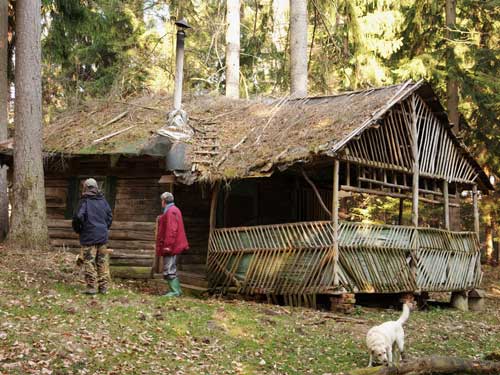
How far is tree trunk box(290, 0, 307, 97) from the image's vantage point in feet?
70.4

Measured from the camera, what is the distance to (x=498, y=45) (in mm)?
23938

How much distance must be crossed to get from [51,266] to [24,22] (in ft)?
18.7

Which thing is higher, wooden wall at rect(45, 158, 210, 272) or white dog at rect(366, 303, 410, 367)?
wooden wall at rect(45, 158, 210, 272)

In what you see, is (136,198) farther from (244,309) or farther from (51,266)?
(244,309)

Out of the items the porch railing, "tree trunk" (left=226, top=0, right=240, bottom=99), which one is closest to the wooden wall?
the porch railing

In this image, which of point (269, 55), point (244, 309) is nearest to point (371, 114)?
point (244, 309)

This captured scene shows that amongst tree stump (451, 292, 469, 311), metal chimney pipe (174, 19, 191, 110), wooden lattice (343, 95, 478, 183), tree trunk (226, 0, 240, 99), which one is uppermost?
tree trunk (226, 0, 240, 99)

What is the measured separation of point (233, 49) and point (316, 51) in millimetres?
4732

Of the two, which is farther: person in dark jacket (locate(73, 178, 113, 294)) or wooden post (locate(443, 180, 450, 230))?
wooden post (locate(443, 180, 450, 230))

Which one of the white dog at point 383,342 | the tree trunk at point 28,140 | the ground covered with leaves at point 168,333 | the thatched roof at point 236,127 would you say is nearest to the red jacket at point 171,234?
the ground covered with leaves at point 168,333

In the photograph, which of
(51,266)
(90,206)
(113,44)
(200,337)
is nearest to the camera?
(200,337)

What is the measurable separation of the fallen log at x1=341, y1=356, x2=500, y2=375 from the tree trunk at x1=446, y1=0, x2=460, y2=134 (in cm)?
1426

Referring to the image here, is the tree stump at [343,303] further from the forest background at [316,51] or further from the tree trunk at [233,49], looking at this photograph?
the tree trunk at [233,49]

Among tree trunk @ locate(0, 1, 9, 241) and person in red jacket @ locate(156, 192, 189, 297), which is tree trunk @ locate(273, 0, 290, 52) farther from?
person in red jacket @ locate(156, 192, 189, 297)
